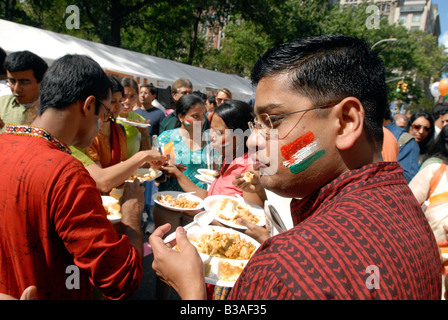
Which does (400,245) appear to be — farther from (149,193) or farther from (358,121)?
(149,193)

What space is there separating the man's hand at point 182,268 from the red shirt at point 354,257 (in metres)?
0.45

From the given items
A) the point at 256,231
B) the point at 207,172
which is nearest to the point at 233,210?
the point at 256,231

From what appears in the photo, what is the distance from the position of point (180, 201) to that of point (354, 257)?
274 cm

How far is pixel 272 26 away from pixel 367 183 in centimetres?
2154

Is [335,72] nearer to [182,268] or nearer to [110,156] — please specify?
[182,268]

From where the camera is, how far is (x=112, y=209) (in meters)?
2.76

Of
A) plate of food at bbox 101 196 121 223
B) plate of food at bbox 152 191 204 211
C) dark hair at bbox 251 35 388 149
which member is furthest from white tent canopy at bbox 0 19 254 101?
dark hair at bbox 251 35 388 149

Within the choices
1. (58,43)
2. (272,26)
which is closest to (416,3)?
(272,26)

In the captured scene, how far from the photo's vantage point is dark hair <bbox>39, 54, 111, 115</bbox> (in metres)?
1.70

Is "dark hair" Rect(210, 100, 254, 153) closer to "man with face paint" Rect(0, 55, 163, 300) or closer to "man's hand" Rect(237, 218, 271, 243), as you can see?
"man's hand" Rect(237, 218, 271, 243)

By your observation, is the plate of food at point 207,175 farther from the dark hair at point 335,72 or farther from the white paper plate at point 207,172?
the dark hair at point 335,72

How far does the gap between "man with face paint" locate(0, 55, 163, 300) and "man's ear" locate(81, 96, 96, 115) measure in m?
0.07

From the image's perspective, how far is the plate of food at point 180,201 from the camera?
322cm

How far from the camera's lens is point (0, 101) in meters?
3.42
